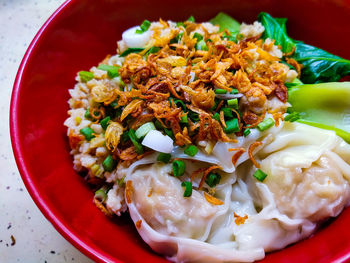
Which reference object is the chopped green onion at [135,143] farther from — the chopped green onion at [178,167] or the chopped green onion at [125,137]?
the chopped green onion at [178,167]

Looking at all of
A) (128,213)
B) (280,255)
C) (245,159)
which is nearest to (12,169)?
(128,213)

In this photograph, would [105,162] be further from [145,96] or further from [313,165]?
[313,165]

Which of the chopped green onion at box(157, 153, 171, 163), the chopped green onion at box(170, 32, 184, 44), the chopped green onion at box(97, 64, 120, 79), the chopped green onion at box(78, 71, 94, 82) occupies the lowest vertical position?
the chopped green onion at box(157, 153, 171, 163)

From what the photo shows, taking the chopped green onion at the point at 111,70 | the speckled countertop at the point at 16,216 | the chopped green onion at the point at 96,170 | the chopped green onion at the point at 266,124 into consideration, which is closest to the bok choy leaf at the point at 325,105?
the chopped green onion at the point at 266,124

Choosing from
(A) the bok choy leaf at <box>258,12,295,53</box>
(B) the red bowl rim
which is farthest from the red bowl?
(A) the bok choy leaf at <box>258,12,295,53</box>

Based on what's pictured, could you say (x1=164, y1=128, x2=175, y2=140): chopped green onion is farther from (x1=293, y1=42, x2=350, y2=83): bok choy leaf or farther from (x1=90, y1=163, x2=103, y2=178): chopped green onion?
(x1=293, y1=42, x2=350, y2=83): bok choy leaf

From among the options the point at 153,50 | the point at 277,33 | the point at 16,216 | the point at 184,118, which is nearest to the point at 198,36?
the point at 153,50
